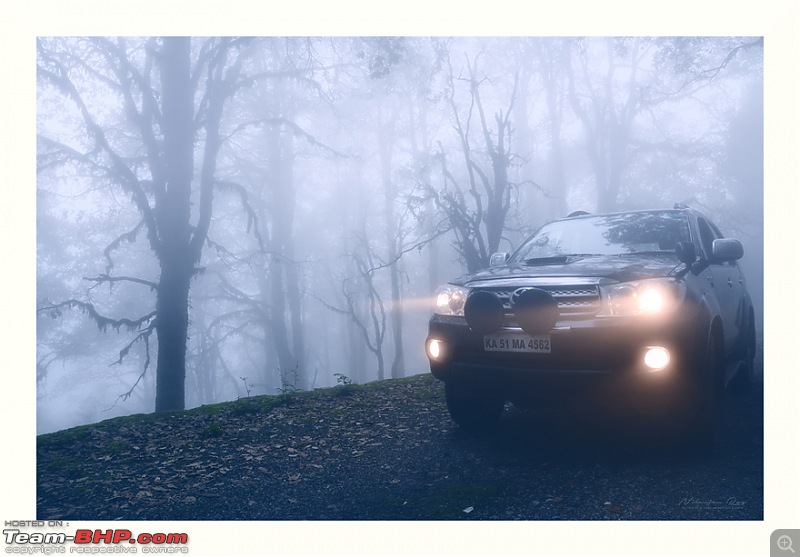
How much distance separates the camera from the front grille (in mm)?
3484

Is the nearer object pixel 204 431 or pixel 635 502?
pixel 635 502

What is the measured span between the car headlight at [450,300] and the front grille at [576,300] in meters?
0.67

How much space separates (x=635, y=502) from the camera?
125 inches

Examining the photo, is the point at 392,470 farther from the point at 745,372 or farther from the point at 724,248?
the point at 745,372

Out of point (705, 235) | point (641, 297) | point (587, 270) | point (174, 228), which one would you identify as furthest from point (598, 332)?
point (174, 228)

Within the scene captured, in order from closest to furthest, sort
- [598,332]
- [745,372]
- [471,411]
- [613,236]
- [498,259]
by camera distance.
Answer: [598,332], [471,411], [613,236], [498,259], [745,372]

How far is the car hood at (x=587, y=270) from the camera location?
356 centimetres

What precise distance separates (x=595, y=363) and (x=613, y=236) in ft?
5.70

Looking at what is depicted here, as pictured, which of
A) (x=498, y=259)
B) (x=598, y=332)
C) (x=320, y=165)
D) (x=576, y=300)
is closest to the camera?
(x=598, y=332)

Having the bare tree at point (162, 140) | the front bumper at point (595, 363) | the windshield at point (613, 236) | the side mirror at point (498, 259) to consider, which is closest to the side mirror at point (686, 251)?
the windshield at point (613, 236)

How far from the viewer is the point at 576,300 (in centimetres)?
353
